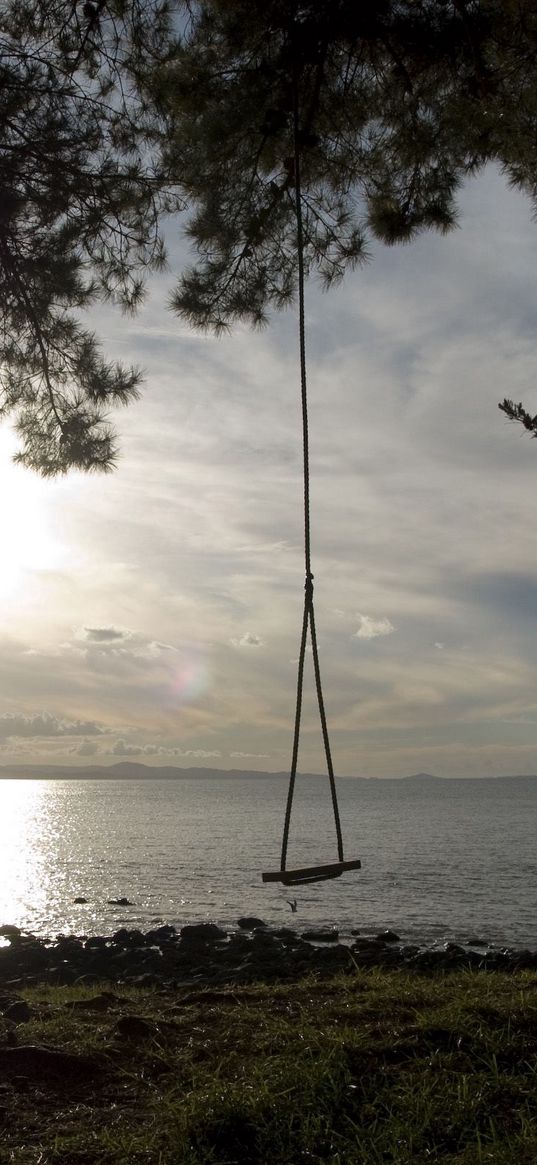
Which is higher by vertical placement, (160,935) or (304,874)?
(304,874)

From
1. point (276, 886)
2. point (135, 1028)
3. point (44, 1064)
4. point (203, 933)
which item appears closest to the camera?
point (44, 1064)

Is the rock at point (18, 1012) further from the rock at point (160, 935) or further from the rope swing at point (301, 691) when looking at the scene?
the rock at point (160, 935)

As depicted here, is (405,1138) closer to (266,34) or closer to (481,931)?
(266,34)

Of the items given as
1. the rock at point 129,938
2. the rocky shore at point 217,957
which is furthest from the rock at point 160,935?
the rock at point 129,938

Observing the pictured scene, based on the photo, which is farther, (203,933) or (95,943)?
(95,943)

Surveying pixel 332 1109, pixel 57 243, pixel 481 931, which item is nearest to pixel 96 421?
pixel 57 243

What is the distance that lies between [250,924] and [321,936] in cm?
283

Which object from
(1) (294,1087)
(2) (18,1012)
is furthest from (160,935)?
(1) (294,1087)

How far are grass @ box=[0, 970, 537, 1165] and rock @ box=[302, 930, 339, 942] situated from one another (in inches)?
513

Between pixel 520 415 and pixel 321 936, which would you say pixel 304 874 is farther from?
pixel 321 936

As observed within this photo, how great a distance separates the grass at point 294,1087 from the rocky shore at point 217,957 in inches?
268

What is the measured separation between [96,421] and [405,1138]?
7.83 metres

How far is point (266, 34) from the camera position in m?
7.35

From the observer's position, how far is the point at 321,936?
19000mm
